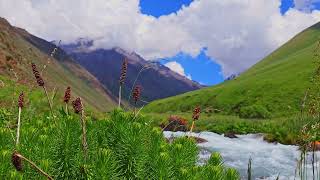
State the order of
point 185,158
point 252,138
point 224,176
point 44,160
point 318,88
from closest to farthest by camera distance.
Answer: point 44,160 < point 224,176 < point 185,158 < point 318,88 < point 252,138

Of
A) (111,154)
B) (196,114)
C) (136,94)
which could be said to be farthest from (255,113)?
(111,154)

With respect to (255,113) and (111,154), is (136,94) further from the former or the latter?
(255,113)

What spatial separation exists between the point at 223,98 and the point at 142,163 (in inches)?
6835

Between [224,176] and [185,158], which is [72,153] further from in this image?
[224,176]

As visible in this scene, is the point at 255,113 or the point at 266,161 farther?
the point at 255,113

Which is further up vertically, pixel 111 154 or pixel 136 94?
pixel 136 94

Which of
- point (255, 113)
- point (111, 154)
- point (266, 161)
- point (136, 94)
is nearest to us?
point (111, 154)

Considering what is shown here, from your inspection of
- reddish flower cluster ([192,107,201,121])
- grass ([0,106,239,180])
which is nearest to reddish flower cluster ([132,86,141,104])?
grass ([0,106,239,180])

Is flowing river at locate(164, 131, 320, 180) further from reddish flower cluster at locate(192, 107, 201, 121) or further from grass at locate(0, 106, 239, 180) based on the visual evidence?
grass at locate(0, 106, 239, 180)

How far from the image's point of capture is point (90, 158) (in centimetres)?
482

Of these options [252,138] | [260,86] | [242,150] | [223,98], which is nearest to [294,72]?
[260,86]

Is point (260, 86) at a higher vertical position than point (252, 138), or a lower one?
higher

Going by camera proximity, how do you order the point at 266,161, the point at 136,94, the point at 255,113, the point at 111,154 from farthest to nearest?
the point at 255,113
the point at 266,161
the point at 136,94
the point at 111,154

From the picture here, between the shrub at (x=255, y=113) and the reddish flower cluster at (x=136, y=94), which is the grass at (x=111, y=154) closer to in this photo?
the reddish flower cluster at (x=136, y=94)
